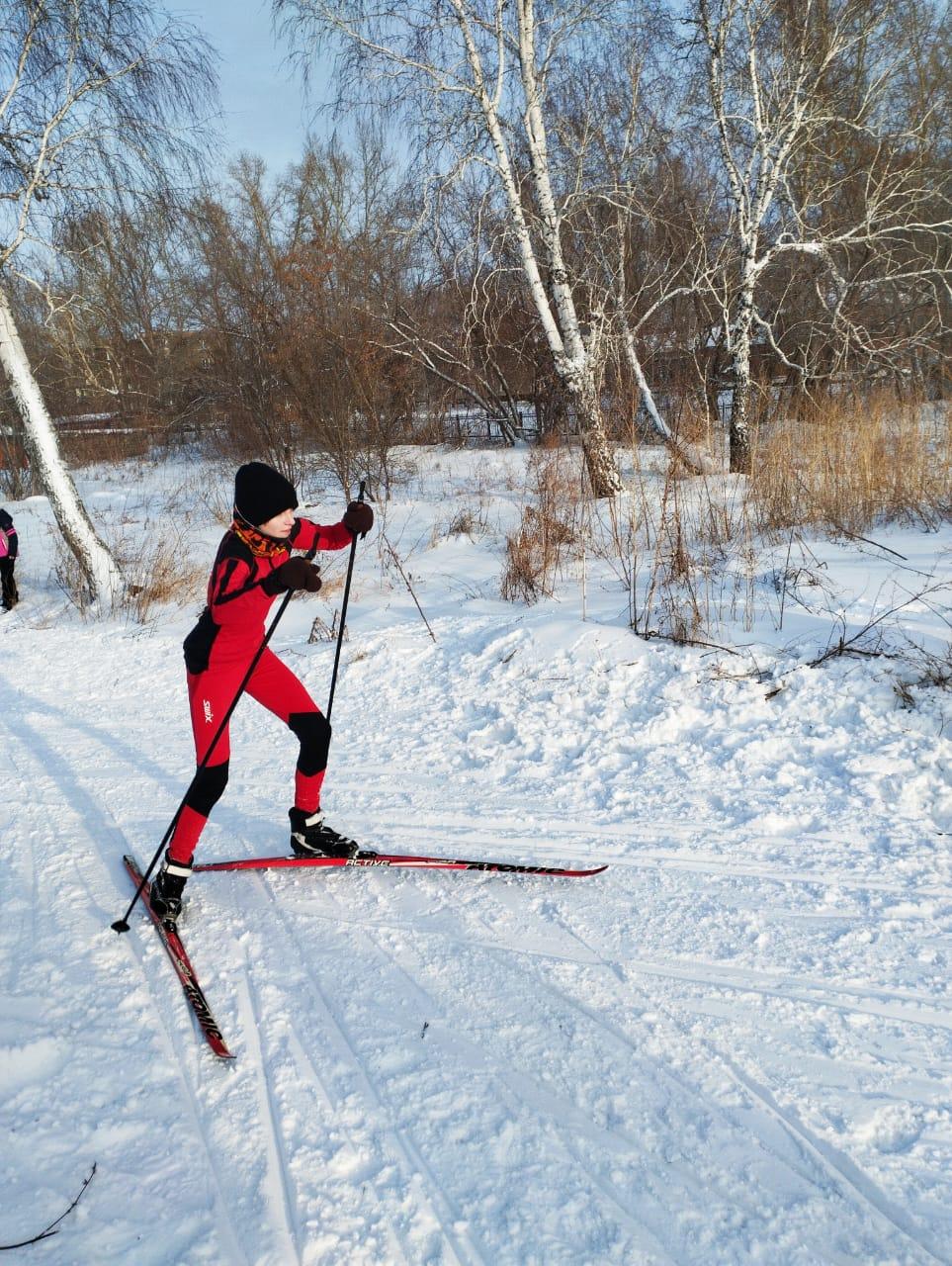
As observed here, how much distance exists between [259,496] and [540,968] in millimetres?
2117

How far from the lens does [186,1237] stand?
5.61ft

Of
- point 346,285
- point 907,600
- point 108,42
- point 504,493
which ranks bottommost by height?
point 907,600

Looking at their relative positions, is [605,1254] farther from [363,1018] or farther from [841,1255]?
[363,1018]

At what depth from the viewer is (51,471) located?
315 inches

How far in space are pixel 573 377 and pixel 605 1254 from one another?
8.38 metres

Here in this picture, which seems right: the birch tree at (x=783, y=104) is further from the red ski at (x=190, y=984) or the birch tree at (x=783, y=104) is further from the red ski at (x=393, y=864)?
the red ski at (x=190, y=984)

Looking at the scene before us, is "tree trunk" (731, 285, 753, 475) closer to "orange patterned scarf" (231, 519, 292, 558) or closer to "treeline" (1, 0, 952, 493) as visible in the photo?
"treeline" (1, 0, 952, 493)

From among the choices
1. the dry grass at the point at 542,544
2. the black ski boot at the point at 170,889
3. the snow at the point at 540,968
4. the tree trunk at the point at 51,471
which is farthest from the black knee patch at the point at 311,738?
the tree trunk at the point at 51,471

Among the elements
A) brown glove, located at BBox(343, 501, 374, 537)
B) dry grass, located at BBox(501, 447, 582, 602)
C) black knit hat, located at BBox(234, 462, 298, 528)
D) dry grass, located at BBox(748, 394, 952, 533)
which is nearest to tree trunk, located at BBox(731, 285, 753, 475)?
dry grass, located at BBox(748, 394, 952, 533)

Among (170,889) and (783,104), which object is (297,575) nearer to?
(170,889)

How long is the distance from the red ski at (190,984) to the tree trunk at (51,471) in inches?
233

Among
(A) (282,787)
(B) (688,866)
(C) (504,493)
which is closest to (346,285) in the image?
(C) (504,493)

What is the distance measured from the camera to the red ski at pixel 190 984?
2250 mm

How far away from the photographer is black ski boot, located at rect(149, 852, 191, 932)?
290cm
